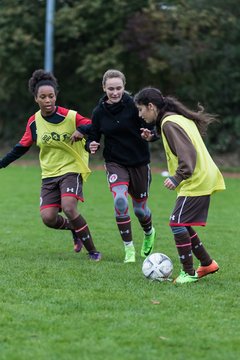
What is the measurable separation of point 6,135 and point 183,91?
794 centimetres

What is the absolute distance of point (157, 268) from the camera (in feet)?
20.8

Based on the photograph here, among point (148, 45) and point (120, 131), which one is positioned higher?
point (148, 45)

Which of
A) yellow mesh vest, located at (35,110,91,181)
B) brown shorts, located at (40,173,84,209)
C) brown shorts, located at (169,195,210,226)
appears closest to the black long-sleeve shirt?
yellow mesh vest, located at (35,110,91,181)

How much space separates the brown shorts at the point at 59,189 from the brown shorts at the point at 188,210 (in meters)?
1.61

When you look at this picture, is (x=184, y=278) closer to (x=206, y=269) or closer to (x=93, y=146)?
(x=206, y=269)

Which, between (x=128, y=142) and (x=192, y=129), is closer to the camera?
(x=192, y=129)

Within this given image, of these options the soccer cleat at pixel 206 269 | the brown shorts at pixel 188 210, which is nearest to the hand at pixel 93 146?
the brown shorts at pixel 188 210

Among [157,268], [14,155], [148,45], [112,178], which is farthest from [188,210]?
[148,45]

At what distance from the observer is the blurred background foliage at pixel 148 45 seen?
24.7 m

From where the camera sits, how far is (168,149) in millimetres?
6188

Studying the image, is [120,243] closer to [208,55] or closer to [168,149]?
[168,149]

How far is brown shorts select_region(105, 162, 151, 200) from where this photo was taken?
7438 millimetres

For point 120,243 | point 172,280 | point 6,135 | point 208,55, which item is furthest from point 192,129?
point 6,135

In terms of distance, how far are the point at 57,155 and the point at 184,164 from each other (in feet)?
6.77
